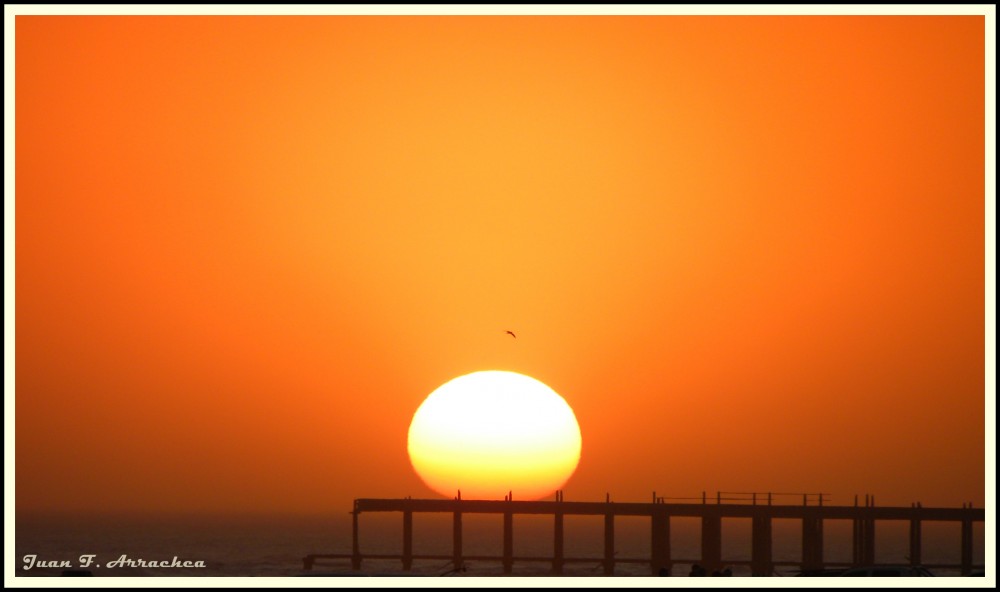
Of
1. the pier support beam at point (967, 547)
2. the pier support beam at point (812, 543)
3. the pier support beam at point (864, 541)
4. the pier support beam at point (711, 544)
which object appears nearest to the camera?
the pier support beam at point (967, 547)

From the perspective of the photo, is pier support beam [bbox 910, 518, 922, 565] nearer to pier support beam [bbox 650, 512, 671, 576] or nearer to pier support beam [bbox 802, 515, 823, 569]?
pier support beam [bbox 802, 515, 823, 569]

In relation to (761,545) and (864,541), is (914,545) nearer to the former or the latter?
(864,541)

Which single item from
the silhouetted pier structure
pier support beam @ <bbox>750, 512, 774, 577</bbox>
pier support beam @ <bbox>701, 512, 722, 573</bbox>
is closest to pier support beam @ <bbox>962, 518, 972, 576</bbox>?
the silhouetted pier structure

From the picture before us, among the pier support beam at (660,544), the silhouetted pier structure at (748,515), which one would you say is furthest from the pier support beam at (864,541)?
the pier support beam at (660,544)

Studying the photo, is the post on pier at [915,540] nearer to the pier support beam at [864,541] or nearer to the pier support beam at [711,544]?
the pier support beam at [864,541]

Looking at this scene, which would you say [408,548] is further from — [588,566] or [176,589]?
[588,566]
